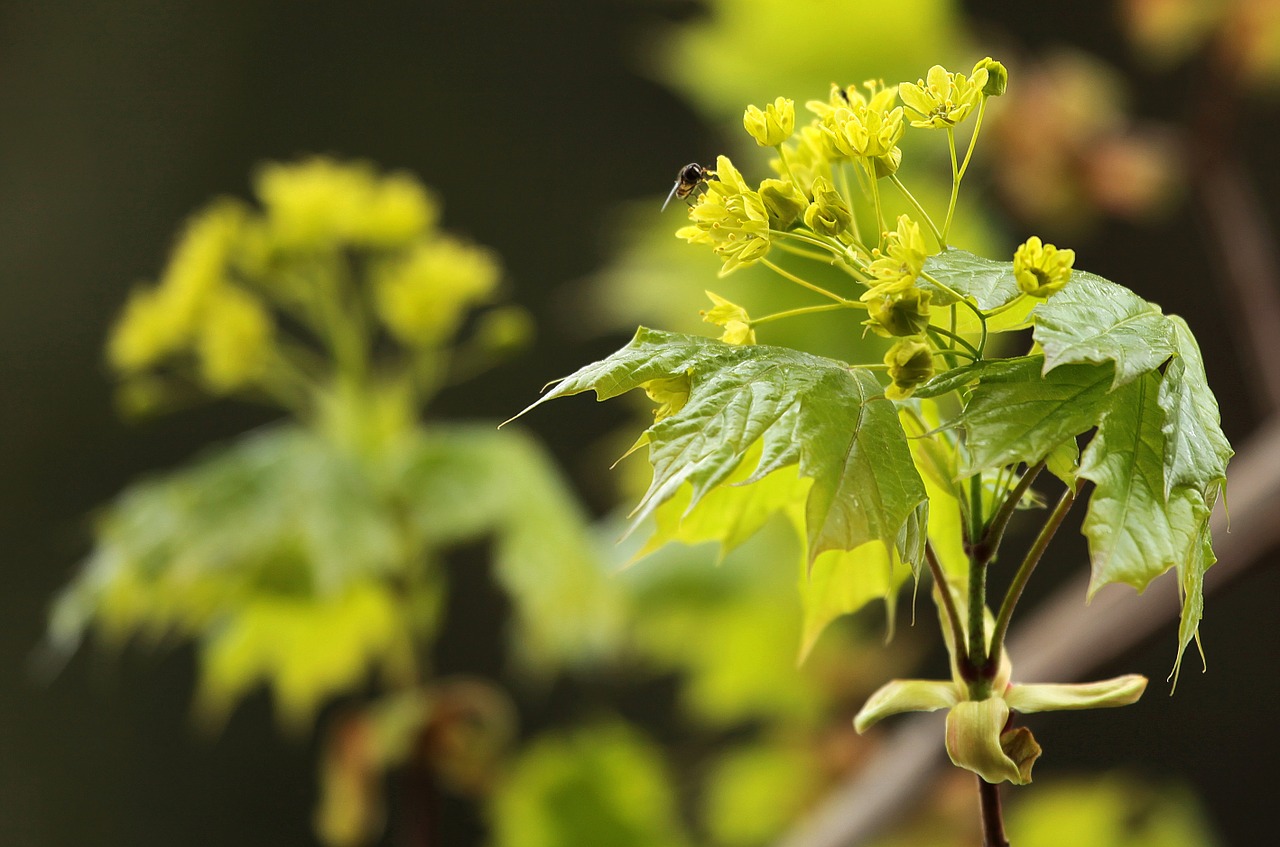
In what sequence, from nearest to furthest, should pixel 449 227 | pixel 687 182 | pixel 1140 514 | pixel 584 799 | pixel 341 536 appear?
pixel 1140 514 < pixel 687 182 < pixel 341 536 < pixel 584 799 < pixel 449 227

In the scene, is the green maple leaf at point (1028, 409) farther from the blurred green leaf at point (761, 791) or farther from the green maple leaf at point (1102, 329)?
the blurred green leaf at point (761, 791)

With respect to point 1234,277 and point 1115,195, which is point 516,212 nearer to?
point 1115,195

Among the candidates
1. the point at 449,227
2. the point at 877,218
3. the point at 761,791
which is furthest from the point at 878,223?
the point at 449,227

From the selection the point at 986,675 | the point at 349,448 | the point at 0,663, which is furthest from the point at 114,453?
the point at 986,675

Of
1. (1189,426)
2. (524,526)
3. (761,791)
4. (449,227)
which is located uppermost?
(1189,426)

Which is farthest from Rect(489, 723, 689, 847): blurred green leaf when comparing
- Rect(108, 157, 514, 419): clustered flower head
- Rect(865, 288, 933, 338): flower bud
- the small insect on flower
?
Rect(865, 288, 933, 338): flower bud

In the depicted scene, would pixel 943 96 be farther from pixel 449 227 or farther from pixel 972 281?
pixel 449 227

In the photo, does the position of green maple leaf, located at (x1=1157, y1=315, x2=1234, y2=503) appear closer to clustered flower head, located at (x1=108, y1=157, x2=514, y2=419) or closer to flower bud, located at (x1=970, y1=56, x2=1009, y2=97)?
flower bud, located at (x1=970, y1=56, x2=1009, y2=97)
